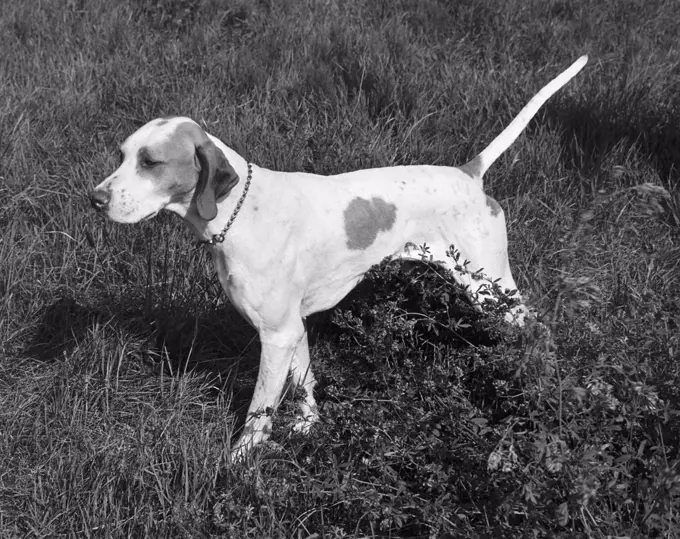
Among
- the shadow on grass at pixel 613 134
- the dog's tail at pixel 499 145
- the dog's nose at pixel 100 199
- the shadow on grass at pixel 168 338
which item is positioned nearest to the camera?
the dog's nose at pixel 100 199

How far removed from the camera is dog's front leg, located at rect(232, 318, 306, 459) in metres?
3.07

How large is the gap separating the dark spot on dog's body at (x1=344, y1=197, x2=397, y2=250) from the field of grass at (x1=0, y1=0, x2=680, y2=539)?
16 cm

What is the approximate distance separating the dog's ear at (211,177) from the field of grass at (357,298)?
734 mm

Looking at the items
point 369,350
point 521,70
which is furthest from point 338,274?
point 521,70

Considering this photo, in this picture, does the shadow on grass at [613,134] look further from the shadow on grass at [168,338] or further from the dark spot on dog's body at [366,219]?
the shadow on grass at [168,338]

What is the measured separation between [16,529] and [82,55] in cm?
353

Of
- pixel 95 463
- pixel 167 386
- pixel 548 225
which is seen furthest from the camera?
pixel 548 225

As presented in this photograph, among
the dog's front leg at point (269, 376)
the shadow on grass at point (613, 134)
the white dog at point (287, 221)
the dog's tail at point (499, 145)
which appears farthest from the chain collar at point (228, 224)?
the shadow on grass at point (613, 134)

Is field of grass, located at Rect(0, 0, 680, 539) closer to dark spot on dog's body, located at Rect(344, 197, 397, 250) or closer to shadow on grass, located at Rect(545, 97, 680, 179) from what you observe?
shadow on grass, located at Rect(545, 97, 680, 179)

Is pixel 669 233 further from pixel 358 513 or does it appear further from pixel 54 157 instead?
pixel 54 157

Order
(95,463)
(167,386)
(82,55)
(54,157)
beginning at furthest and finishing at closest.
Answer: (82,55)
(54,157)
(167,386)
(95,463)

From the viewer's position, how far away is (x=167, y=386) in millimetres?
3490

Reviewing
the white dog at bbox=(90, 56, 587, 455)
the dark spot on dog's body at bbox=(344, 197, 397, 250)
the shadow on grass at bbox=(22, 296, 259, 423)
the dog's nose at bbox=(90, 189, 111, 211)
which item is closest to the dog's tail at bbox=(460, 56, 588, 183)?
the white dog at bbox=(90, 56, 587, 455)

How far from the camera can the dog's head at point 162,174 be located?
110 inches
